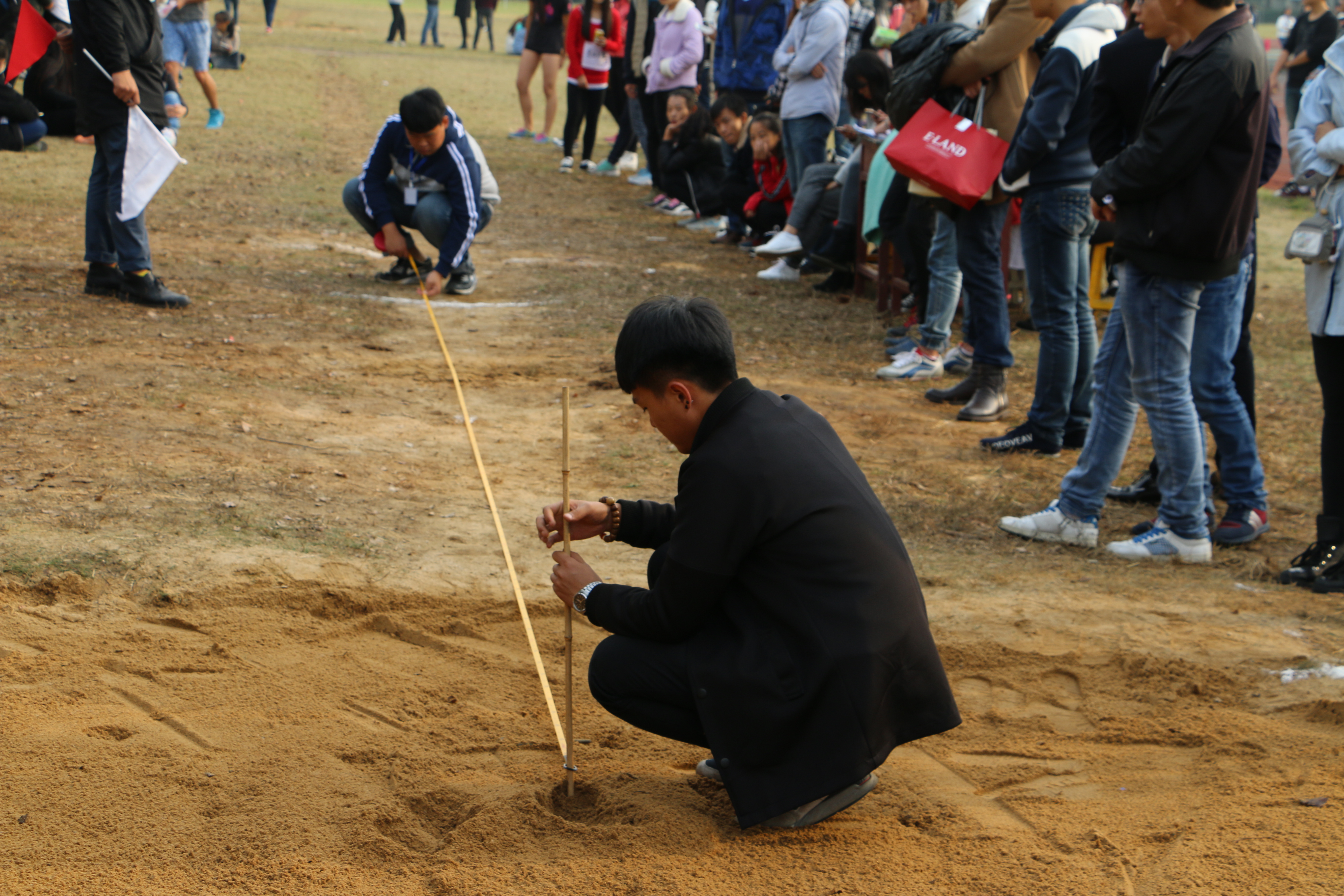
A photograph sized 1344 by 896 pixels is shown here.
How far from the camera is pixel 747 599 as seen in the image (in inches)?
92.4

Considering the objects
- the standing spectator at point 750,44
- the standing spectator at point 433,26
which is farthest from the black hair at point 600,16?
the standing spectator at point 433,26

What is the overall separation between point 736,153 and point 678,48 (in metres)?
1.65

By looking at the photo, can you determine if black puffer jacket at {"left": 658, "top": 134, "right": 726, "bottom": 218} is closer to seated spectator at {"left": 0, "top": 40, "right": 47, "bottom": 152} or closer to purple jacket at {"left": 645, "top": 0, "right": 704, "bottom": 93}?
purple jacket at {"left": 645, "top": 0, "right": 704, "bottom": 93}

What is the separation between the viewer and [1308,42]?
11.8m

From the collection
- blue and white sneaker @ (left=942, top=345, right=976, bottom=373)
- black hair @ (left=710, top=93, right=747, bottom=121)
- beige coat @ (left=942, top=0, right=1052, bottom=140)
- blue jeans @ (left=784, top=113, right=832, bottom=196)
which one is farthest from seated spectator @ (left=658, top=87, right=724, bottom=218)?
beige coat @ (left=942, top=0, right=1052, bottom=140)

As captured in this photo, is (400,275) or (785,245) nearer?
(400,275)

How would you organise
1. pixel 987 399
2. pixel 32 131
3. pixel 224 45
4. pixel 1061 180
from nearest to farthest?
1. pixel 1061 180
2. pixel 987 399
3. pixel 32 131
4. pixel 224 45

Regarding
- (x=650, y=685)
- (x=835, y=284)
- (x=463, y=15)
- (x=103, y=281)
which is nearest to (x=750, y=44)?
(x=835, y=284)

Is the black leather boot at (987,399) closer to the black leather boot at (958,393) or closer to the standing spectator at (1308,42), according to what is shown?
the black leather boot at (958,393)

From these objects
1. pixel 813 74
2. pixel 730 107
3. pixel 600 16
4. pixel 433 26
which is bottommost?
pixel 730 107

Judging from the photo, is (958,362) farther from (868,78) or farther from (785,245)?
(785,245)

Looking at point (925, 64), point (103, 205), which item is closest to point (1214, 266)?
point (925, 64)

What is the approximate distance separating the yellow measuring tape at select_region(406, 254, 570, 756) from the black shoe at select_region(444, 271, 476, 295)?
86 centimetres

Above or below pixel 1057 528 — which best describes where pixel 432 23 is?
above
